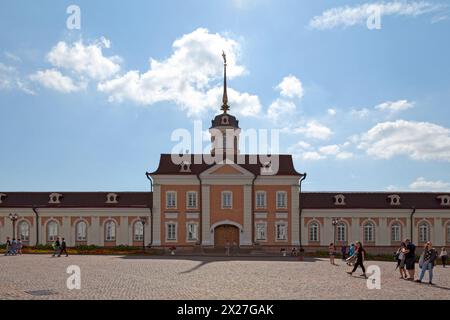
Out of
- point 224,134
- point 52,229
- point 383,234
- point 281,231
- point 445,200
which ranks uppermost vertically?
point 224,134

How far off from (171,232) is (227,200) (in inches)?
206

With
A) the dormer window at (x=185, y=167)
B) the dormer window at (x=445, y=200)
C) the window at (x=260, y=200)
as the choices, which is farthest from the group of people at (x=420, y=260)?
the dormer window at (x=445, y=200)

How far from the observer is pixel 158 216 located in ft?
145

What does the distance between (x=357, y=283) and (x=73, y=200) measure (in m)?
32.1

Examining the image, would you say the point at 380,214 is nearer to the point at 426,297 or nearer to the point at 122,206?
the point at 122,206

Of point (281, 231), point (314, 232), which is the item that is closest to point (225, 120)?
point (281, 231)

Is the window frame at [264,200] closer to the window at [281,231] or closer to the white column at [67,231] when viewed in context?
the window at [281,231]

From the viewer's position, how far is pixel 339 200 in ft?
150

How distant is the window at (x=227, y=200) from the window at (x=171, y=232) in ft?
14.3

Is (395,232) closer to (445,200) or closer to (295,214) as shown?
(445,200)

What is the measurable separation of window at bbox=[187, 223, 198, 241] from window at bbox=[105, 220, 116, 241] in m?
6.43

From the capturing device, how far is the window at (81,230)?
45188 millimetres
